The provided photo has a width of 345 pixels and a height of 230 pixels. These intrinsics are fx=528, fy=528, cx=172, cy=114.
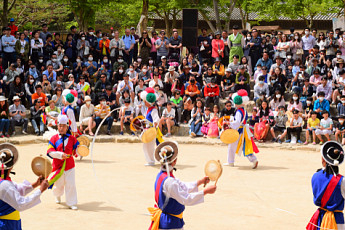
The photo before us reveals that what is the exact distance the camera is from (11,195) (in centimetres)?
549

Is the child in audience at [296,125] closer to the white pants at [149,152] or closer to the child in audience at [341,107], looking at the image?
the child in audience at [341,107]

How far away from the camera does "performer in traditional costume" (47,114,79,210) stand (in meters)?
8.60

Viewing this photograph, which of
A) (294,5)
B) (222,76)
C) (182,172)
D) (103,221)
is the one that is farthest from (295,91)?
(294,5)

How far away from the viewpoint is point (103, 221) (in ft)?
26.6

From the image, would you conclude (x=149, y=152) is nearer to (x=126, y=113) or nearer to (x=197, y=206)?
(x=197, y=206)

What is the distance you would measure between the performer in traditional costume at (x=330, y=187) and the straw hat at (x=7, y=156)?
340 cm

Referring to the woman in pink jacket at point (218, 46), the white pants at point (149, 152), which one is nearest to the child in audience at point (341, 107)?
the woman in pink jacket at point (218, 46)

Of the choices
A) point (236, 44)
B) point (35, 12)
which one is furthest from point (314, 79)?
point (35, 12)

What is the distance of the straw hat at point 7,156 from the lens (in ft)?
18.5

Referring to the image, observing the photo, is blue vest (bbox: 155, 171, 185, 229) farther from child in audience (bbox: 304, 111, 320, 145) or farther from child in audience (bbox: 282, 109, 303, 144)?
child in audience (bbox: 282, 109, 303, 144)

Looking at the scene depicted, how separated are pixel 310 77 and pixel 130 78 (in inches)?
239

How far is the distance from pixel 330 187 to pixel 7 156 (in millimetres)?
3597

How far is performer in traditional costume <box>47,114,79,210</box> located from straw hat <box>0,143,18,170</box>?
265cm

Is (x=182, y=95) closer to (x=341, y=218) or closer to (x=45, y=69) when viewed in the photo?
(x=45, y=69)
